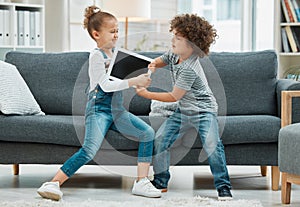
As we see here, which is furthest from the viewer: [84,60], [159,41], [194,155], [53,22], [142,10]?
[53,22]

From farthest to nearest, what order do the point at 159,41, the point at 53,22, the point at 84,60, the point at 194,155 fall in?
the point at 53,22
the point at 84,60
the point at 159,41
the point at 194,155

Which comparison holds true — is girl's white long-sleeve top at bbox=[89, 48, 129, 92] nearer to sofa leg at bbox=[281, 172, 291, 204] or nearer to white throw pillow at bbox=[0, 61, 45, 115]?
white throw pillow at bbox=[0, 61, 45, 115]

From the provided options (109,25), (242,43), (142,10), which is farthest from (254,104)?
(242,43)

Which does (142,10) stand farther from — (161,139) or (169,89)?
(161,139)

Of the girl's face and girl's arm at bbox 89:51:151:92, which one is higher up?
the girl's face

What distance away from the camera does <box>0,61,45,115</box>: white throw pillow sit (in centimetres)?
351

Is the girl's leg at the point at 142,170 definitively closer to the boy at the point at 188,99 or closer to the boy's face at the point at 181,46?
the boy at the point at 188,99

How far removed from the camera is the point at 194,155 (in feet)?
11.0

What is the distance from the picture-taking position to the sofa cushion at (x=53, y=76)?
388cm

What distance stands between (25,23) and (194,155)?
262 centimetres

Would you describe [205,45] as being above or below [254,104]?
above

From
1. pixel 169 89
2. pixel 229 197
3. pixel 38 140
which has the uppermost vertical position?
pixel 169 89

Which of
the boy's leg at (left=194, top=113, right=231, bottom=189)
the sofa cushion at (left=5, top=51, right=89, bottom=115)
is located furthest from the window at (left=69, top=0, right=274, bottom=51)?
the boy's leg at (left=194, top=113, right=231, bottom=189)

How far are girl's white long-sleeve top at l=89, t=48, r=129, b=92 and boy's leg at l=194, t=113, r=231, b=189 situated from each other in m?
0.44
